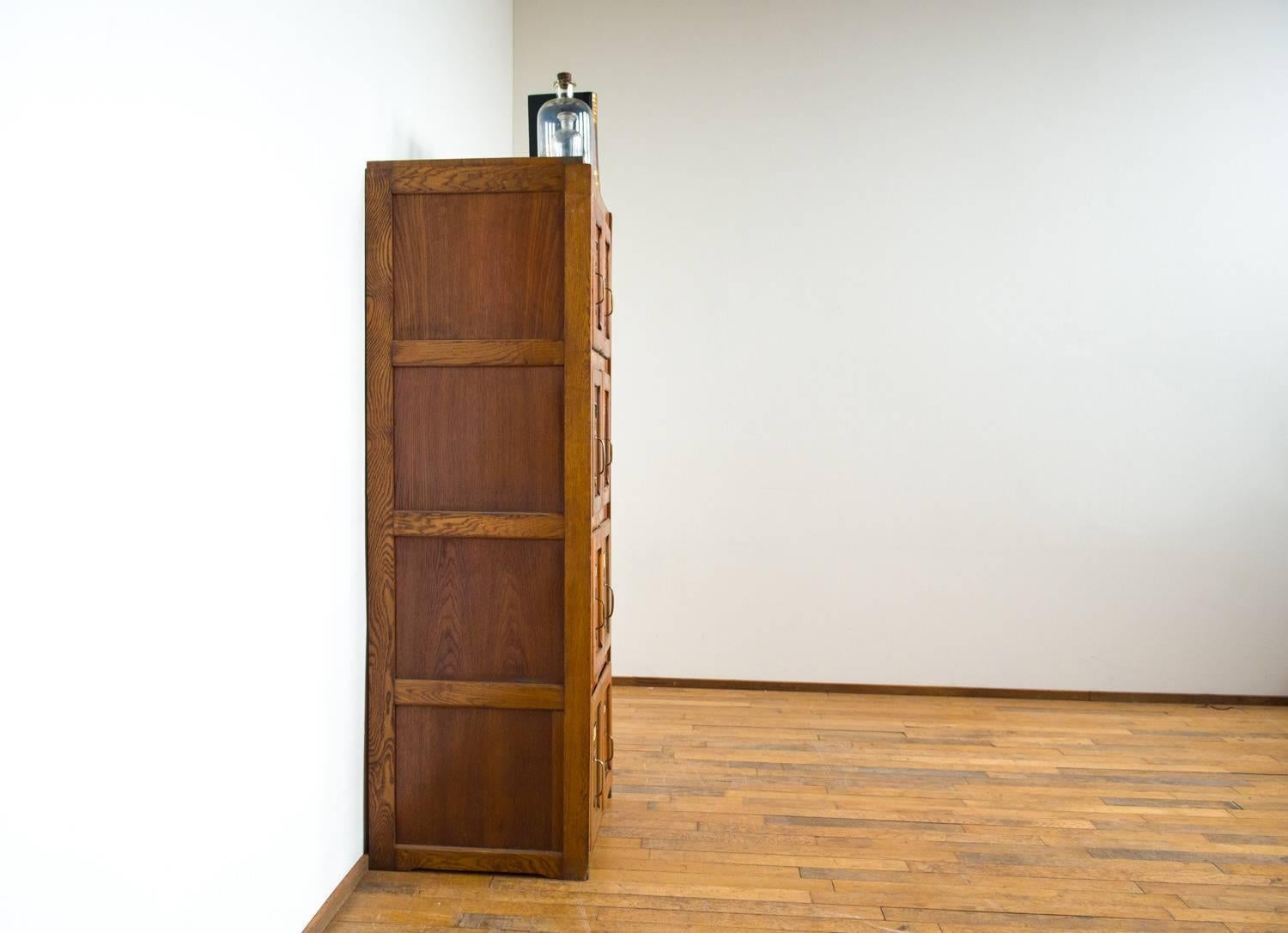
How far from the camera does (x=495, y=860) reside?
8.10 feet

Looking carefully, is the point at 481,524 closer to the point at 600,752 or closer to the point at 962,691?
the point at 600,752

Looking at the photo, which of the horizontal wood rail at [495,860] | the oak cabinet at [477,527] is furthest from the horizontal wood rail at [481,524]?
the horizontal wood rail at [495,860]

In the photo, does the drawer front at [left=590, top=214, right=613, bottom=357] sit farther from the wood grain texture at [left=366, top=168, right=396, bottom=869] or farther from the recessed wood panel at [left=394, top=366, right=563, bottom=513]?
the wood grain texture at [left=366, top=168, right=396, bottom=869]

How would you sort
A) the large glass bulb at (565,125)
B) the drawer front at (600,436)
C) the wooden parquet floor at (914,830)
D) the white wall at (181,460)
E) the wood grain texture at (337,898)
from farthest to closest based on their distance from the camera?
the large glass bulb at (565,125)
the drawer front at (600,436)
the wooden parquet floor at (914,830)
the wood grain texture at (337,898)
the white wall at (181,460)

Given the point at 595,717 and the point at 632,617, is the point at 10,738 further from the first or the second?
the point at 632,617

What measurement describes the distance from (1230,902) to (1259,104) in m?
3.21

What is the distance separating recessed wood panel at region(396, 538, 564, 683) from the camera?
2.46 metres

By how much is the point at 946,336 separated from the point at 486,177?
2.41m

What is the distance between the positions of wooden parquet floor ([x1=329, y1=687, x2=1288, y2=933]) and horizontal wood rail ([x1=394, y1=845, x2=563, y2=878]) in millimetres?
31

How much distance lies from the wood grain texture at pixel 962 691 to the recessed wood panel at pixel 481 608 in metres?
1.91

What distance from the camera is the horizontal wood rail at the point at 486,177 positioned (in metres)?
2.43

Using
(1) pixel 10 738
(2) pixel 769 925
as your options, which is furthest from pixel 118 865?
(2) pixel 769 925

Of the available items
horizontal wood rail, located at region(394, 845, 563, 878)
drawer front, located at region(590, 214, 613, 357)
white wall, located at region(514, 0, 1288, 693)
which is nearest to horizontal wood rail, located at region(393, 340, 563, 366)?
drawer front, located at region(590, 214, 613, 357)

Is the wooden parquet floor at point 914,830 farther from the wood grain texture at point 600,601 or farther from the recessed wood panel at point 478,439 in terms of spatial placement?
the recessed wood panel at point 478,439
